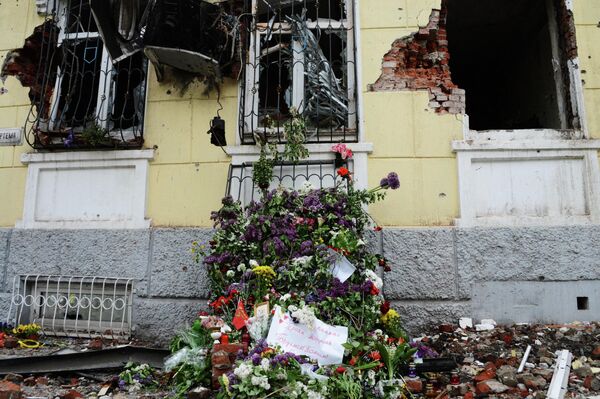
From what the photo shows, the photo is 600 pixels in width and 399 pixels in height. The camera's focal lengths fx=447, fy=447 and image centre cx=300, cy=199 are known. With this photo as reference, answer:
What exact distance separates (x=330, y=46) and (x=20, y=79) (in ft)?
12.1

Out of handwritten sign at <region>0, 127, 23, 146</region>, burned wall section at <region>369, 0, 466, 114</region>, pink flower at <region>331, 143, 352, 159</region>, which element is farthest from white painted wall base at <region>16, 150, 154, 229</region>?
burned wall section at <region>369, 0, 466, 114</region>

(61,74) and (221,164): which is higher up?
(61,74)

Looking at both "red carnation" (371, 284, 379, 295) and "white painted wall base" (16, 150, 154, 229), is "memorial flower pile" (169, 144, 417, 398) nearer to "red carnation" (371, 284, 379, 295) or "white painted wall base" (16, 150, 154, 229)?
"red carnation" (371, 284, 379, 295)

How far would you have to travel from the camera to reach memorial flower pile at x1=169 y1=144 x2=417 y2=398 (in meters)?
2.89

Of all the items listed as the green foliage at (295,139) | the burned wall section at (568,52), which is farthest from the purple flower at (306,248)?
the burned wall section at (568,52)

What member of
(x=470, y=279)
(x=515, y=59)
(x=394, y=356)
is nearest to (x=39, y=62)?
(x=394, y=356)

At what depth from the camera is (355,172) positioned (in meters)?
4.62

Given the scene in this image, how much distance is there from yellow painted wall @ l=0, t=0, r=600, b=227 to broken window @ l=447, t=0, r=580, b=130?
32 cm

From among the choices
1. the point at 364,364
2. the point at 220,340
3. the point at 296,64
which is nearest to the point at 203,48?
the point at 296,64

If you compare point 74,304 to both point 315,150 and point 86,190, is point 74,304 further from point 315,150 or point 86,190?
point 315,150

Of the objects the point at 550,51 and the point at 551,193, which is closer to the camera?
the point at 551,193

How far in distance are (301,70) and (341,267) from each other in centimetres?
251

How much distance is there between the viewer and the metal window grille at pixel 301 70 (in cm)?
485

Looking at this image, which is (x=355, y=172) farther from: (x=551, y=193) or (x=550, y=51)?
(x=550, y=51)
